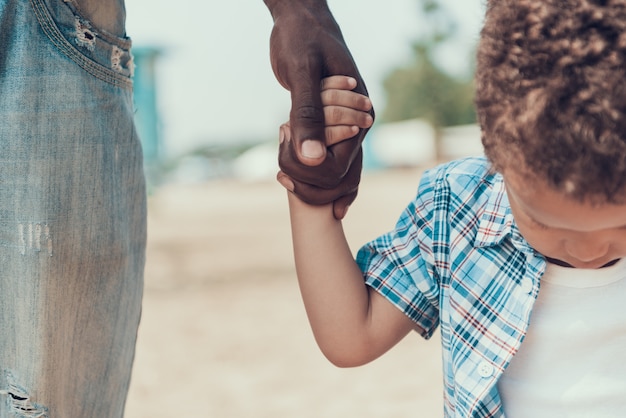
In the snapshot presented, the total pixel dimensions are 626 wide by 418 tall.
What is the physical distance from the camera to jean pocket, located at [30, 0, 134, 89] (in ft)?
4.80

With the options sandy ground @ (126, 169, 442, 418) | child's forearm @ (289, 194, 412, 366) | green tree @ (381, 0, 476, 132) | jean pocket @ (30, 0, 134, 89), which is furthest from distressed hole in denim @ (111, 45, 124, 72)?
green tree @ (381, 0, 476, 132)

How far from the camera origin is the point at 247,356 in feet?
16.5

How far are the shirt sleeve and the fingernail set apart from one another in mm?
241

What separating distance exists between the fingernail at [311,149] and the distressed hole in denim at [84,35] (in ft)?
1.43

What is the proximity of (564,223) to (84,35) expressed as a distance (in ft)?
2.89

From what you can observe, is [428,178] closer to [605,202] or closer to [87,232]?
[605,202]

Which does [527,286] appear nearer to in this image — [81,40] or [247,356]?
[81,40]

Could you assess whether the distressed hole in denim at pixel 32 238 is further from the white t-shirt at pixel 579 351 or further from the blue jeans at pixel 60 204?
the white t-shirt at pixel 579 351

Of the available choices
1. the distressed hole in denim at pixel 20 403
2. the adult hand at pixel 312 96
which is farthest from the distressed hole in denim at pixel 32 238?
the adult hand at pixel 312 96

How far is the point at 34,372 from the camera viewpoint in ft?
4.87

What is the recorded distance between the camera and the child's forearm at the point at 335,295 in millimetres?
1508

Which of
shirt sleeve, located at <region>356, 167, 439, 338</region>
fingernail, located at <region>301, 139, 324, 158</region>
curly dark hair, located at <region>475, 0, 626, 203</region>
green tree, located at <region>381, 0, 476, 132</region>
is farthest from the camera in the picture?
green tree, located at <region>381, 0, 476, 132</region>

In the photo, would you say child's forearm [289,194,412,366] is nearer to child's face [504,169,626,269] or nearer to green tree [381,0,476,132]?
child's face [504,169,626,269]

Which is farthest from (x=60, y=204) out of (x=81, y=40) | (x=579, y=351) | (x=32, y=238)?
(x=579, y=351)
